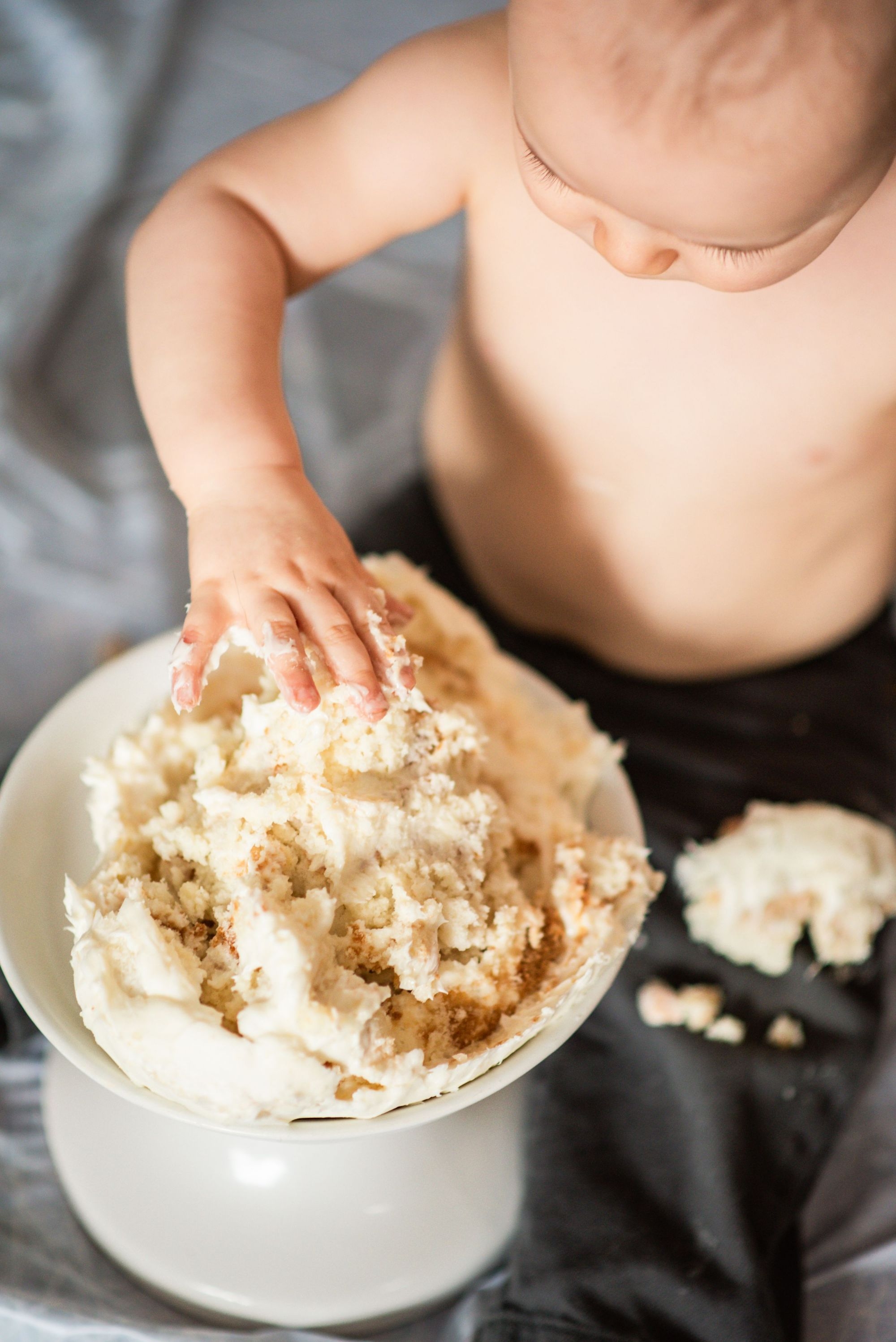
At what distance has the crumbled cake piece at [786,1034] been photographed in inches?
22.9

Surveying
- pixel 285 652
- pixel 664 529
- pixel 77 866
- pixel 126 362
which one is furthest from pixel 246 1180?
pixel 126 362

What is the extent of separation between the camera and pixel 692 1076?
57 cm

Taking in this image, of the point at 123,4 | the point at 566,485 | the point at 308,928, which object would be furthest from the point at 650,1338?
the point at 123,4

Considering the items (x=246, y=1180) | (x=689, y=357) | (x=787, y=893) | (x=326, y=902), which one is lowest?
(x=246, y=1180)

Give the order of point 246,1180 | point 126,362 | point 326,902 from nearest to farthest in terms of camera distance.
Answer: point 326,902
point 246,1180
point 126,362

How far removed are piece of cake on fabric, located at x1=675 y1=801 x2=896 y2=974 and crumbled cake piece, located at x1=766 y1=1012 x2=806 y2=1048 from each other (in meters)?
0.03

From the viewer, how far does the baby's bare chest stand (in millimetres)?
512

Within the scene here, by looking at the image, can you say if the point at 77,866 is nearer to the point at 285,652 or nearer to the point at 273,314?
the point at 285,652

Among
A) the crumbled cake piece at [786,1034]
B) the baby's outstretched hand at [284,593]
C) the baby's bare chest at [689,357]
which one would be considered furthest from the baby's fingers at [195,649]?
the crumbled cake piece at [786,1034]

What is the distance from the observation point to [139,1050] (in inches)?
13.6

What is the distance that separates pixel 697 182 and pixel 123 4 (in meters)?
0.94

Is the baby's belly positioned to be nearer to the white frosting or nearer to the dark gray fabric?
the dark gray fabric

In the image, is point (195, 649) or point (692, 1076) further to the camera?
point (692, 1076)

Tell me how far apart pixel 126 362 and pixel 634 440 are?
538 millimetres
